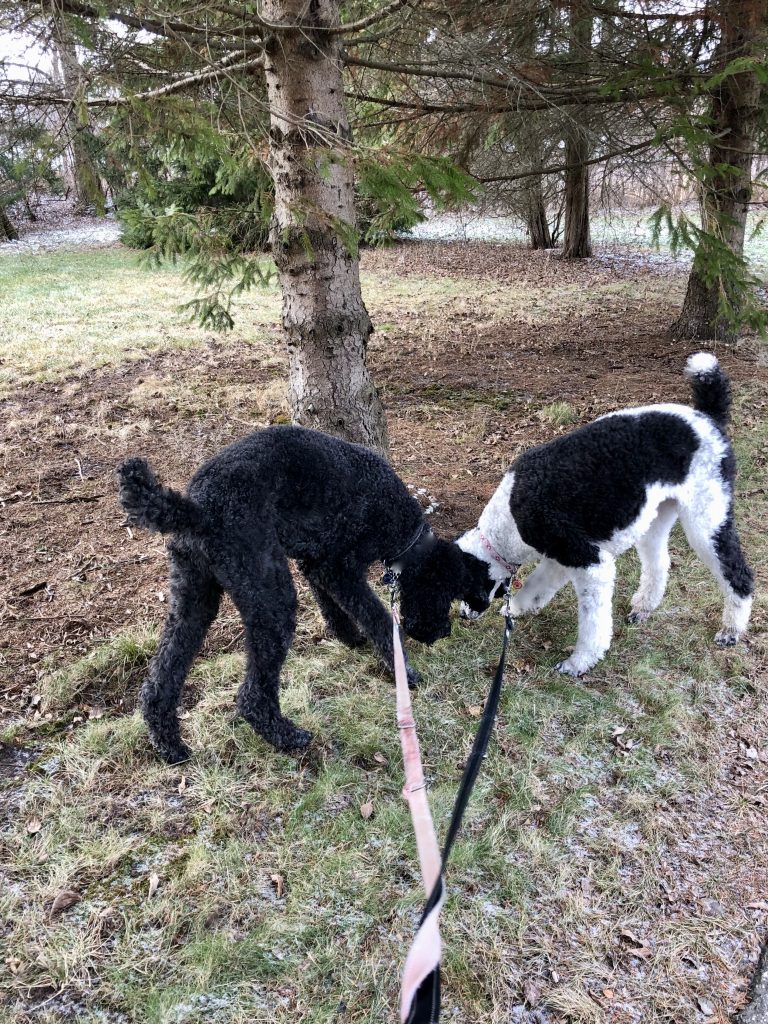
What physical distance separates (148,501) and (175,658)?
2.64 ft

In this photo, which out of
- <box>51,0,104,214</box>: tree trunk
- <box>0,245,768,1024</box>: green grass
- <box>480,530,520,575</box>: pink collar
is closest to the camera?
<box>0,245,768,1024</box>: green grass

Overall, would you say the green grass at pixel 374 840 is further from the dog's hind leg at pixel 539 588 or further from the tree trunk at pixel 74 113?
the tree trunk at pixel 74 113

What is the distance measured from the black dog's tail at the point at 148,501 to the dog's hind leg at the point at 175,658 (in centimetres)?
34

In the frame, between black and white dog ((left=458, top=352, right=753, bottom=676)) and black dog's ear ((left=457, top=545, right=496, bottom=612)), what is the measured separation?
0.03 m

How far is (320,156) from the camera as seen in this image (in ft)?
11.5

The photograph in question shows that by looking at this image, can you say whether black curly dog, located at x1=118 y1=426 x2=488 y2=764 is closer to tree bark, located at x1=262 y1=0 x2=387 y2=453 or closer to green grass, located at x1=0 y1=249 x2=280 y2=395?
tree bark, located at x1=262 y1=0 x2=387 y2=453

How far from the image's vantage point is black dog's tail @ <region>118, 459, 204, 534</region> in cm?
226

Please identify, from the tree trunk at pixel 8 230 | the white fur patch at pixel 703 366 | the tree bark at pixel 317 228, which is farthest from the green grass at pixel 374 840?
the tree trunk at pixel 8 230

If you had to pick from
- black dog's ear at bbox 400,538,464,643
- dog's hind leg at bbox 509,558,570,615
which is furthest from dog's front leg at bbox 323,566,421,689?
dog's hind leg at bbox 509,558,570,615

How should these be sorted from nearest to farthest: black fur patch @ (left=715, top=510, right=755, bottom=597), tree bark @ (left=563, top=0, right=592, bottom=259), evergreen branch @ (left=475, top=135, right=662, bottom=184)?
black fur patch @ (left=715, top=510, right=755, bottom=597) → tree bark @ (left=563, top=0, right=592, bottom=259) → evergreen branch @ (left=475, top=135, right=662, bottom=184)

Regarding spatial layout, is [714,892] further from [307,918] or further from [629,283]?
[629,283]

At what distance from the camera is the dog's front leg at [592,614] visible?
311cm

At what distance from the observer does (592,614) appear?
3.17 metres

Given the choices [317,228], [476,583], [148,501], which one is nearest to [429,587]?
[476,583]
